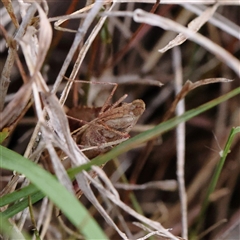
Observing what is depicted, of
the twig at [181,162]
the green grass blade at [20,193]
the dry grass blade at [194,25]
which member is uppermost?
the dry grass blade at [194,25]

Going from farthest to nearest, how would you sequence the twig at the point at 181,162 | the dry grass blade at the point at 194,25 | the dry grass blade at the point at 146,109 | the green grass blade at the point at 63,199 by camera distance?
the dry grass blade at the point at 146,109 < the twig at the point at 181,162 < the dry grass blade at the point at 194,25 < the green grass blade at the point at 63,199

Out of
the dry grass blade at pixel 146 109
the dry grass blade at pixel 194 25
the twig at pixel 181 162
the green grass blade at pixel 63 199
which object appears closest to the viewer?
the green grass blade at pixel 63 199

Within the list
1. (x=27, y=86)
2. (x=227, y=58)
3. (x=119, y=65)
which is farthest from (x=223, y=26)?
(x=119, y=65)

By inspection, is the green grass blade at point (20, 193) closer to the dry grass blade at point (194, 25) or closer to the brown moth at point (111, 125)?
the brown moth at point (111, 125)

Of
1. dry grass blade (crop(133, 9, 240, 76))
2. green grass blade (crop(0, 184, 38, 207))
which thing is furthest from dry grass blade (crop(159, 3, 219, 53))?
green grass blade (crop(0, 184, 38, 207))

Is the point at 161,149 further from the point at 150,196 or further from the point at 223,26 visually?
the point at 223,26

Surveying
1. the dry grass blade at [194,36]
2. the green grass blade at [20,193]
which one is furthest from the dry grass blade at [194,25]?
the green grass blade at [20,193]

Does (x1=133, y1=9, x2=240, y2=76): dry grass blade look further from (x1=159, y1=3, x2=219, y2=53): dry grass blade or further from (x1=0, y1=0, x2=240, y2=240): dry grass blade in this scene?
(x1=0, y1=0, x2=240, y2=240): dry grass blade

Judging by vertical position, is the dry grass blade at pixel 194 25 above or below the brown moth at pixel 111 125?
above

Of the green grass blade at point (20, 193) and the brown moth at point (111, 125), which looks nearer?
the green grass blade at point (20, 193)
